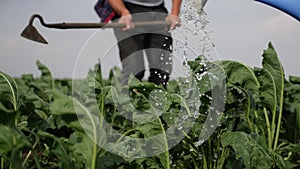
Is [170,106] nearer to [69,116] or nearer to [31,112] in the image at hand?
[31,112]

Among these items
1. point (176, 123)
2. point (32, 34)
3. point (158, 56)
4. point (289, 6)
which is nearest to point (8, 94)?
point (32, 34)

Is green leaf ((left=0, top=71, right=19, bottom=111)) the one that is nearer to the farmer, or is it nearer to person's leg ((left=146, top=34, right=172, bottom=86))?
person's leg ((left=146, top=34, right=172, bottom=86))

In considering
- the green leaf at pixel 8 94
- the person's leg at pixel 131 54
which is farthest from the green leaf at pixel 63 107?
the person's leg at pixel 131 54

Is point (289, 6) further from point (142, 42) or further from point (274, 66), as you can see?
point (142, 42)

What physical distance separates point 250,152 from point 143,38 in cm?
139

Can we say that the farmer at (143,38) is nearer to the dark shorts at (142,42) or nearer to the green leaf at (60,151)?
the dark shorts at (142,42)

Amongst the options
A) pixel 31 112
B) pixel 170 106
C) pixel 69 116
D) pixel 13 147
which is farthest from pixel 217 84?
pixel 13 147

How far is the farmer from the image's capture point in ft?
9.10

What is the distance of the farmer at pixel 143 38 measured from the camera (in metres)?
2.77

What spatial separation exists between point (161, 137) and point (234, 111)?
1.22 feet

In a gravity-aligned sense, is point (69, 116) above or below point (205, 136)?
above

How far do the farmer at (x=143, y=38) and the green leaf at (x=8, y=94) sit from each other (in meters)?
0.93

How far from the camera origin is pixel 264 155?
5.62 feet

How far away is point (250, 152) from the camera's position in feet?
5.58
